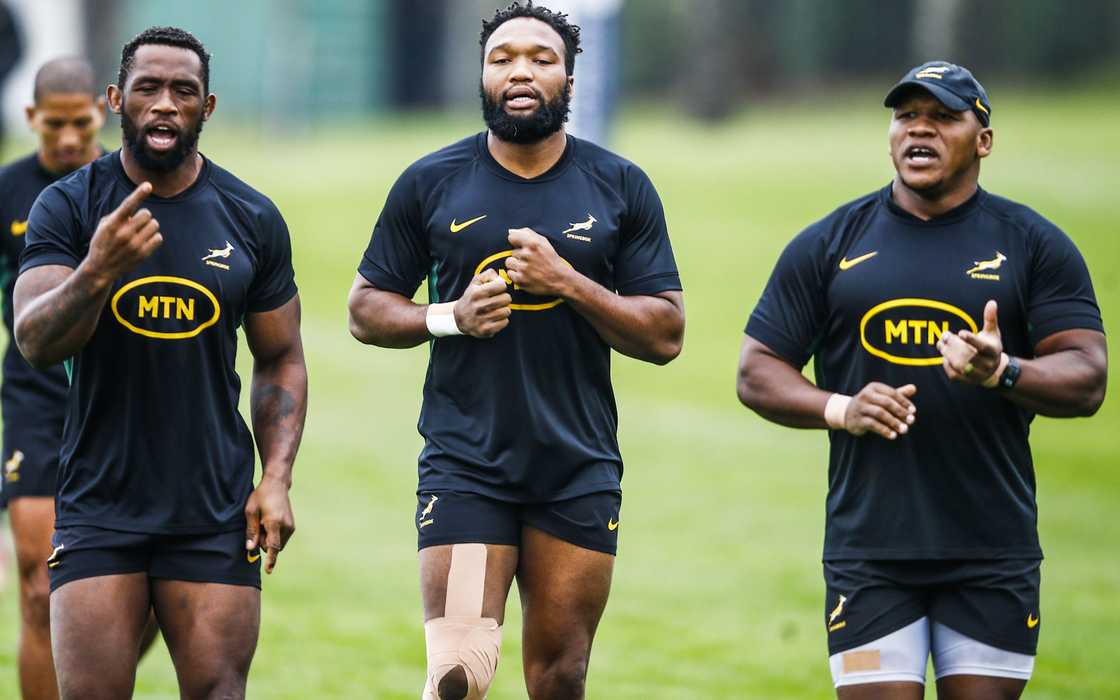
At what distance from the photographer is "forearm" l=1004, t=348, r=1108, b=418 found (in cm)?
622

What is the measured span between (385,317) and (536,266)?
69 centimetres

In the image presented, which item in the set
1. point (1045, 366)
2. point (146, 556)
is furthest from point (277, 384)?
point (1045, 366)

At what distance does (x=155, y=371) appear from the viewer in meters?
6.23

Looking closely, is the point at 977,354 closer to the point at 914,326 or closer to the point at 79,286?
the point at 914,326

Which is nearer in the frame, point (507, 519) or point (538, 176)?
point (507, 519)

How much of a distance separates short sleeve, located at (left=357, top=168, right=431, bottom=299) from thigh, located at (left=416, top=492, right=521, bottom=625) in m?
0.86

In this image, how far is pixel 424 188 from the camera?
682 cm

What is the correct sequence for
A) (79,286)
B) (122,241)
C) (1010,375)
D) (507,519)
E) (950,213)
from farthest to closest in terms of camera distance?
(507,519)
(950,213)
(1010,375)
(79,286)
(122,241)

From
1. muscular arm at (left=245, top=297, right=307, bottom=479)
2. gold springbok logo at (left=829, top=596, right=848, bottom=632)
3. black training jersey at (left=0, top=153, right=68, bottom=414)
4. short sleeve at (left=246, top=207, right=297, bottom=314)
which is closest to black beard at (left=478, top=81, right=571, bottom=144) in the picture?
short sleeve at (left=246, top=207, right=297, bottom=314)

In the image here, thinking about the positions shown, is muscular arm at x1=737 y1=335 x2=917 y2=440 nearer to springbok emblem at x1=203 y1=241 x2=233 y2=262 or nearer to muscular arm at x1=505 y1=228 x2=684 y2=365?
muscular arm at x1=505 y1=228 x2=684 y2=365

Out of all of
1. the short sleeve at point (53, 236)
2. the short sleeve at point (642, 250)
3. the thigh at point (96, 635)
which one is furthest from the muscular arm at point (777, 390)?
the short sleeve at point (53, 236)

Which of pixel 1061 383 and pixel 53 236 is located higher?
pixel 53 236

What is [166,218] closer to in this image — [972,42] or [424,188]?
[424,188]

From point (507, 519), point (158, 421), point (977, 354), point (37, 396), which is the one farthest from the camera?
point (37, 396)
